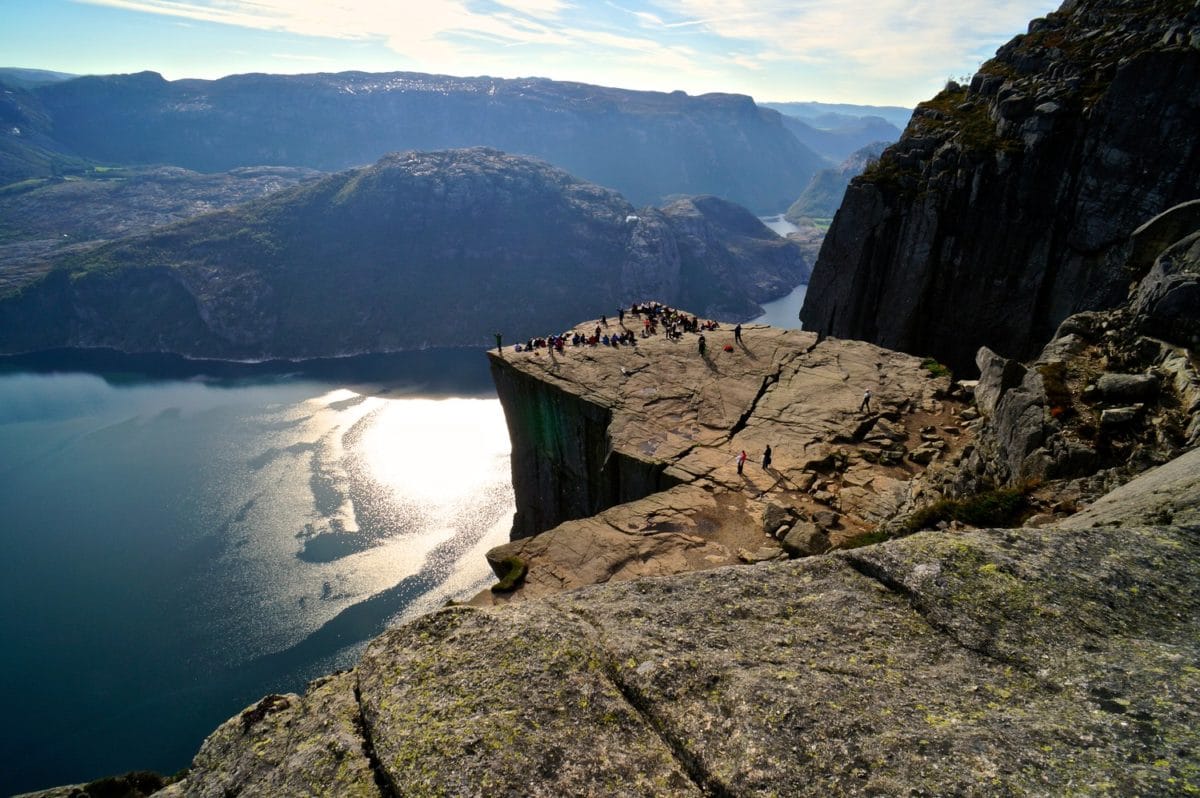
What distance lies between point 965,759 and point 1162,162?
49254 millimetres

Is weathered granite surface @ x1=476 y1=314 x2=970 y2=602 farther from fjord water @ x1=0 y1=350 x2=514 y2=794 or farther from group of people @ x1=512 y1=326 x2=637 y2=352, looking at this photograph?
fjord water @ x1=0 y1=350 x2=514 y2=794

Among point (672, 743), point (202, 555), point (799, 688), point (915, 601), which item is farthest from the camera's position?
point (202, 555)

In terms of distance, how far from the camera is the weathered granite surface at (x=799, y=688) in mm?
6387

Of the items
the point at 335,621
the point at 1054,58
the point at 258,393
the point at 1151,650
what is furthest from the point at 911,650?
the point at 258,393

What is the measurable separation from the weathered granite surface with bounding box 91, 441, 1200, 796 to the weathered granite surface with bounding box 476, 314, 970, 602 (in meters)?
11.8

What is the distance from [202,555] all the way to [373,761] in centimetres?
11143

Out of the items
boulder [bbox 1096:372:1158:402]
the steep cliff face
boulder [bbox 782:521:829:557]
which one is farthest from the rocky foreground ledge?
the steep cliff face

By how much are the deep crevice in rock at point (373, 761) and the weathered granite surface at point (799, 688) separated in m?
0.04

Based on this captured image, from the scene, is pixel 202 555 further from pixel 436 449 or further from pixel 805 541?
pixel 805 541

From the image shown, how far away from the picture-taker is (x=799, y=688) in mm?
7551

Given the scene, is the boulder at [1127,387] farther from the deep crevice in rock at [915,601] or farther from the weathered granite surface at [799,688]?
the deep crevice in rock at [915,601]

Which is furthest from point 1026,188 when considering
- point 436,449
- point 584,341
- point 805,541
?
point 436,449

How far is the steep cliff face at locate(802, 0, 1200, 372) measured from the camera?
38.2m

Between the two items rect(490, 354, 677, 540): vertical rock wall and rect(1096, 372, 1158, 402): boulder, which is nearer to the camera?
rect(1096, 372, 1158, 402): boulder
